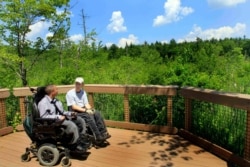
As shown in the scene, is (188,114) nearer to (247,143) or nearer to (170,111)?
(170,111)

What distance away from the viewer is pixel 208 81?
534 cm

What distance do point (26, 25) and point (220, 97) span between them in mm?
6498

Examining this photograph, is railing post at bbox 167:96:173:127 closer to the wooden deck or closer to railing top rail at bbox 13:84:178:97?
railing top rail at bbox 13:84:178:97

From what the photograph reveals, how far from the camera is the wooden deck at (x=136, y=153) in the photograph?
3801 millimetres

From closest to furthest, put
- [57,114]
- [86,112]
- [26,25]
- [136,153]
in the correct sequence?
1. [57,114]
2. [136,153]
3. [86,112]
4. [26,25]

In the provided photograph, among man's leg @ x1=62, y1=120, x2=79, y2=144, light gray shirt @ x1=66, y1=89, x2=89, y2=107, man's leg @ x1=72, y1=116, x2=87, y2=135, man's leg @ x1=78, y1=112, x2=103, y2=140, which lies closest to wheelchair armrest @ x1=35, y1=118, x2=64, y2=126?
man's leg @ x1=62, y1=120, x2=79, y2=144

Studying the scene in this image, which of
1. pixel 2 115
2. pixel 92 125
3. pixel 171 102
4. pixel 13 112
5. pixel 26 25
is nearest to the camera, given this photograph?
pixel 92 125

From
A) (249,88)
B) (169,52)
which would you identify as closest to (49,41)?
(249,88)

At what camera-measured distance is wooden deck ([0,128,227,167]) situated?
380 cm

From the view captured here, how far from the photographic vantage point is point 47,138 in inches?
149

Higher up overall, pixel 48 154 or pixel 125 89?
pixel 125 89

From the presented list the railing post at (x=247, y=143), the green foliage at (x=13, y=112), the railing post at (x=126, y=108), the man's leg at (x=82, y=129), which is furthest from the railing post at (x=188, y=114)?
the green foliage at (x=13, y=112)

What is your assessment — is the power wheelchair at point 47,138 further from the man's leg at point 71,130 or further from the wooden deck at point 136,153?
the wooden deck at point 136,153

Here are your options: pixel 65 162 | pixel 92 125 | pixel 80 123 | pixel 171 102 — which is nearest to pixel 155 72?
pixel 171 102
